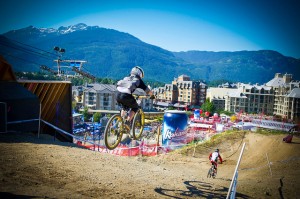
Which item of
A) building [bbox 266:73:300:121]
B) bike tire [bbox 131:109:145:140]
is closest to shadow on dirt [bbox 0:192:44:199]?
bike tire [bbox 131:109:145:140]

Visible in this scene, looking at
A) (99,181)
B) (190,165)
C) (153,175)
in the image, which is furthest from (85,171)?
(190,165)

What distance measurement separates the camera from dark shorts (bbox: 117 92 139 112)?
777cm

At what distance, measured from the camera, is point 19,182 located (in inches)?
308

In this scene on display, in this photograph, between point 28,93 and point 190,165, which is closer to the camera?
point 28,93

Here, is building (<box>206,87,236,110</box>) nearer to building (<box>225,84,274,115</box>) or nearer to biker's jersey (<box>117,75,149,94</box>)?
building (<box>225,84,274,115</box>)

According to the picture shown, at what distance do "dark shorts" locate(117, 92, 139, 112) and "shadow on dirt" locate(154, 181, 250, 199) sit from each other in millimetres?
4122

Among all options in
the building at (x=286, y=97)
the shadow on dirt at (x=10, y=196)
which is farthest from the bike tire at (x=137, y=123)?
the building at (x=286, y=97)

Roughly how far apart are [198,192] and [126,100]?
613 centimetres

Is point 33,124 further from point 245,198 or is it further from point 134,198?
point 245,198

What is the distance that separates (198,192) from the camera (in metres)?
10.8

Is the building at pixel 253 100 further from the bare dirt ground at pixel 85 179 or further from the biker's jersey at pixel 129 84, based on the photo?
the biker's jersey at pixel 129 84

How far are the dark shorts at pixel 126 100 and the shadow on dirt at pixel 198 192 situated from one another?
13.5ft

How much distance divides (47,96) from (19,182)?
1166 cm

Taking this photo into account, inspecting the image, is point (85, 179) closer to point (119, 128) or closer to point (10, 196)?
point (119, 128)
